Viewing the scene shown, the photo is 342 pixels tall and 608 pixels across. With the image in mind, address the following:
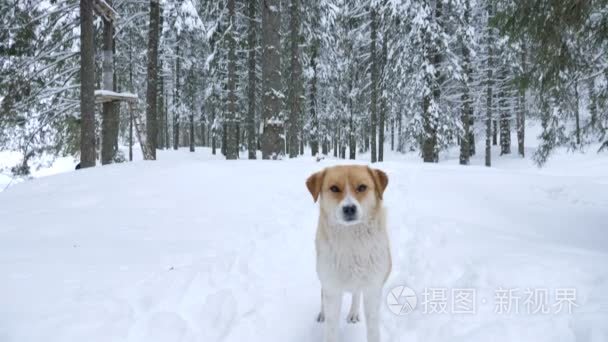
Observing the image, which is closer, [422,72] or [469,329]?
[469,329]

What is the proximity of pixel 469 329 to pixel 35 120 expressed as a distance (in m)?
14.3

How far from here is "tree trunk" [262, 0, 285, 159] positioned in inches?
538

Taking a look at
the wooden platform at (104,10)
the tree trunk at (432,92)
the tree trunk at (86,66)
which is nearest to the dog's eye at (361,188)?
the tree trunk at (86,66)

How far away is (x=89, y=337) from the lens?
9.76ft

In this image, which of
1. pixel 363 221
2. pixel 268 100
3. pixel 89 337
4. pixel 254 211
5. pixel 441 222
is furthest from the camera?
pixel 268 100

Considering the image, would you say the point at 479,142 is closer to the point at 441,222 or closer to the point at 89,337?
the point at 441,222

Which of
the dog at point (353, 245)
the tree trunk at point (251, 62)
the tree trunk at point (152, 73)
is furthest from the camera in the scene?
the tree trunk at point (251, 62)

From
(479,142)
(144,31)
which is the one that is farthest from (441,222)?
(479,142)

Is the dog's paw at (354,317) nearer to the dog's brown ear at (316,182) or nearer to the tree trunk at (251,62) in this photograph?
the dog's brown ear at (316,182)

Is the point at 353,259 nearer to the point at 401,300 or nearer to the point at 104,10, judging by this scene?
the point at 401,300

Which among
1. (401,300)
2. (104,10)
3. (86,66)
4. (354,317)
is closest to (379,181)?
(354,317)

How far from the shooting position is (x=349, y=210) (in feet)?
9.70

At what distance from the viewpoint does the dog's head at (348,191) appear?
2977 mm

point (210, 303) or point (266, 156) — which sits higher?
point (266, 156)
